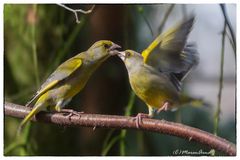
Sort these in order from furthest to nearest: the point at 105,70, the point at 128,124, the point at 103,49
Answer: the point at 105,70
the point at 103,49
the point at 128,124

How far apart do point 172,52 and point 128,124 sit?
182 mm

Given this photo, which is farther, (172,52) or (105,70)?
(105,70)

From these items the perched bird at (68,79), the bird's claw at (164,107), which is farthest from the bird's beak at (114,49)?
the bird's claw at (164,107)

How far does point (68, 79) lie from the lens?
1654mm

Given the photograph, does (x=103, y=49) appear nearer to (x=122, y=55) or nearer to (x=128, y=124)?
(x=122, y=55)

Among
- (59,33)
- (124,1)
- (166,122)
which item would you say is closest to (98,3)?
(124,1)

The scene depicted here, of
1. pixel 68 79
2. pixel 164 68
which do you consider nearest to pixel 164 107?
pixel 164 68

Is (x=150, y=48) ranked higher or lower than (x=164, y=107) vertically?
higher

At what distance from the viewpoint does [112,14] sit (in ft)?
6.01

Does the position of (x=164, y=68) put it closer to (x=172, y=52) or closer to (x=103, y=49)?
(x=172, y=52)

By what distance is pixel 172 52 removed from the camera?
1.64 metres

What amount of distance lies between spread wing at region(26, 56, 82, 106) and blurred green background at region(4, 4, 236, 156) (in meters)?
Result: 0.03

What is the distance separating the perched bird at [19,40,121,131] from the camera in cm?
165

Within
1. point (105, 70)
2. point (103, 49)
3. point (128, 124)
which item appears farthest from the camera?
point (105, 70)
